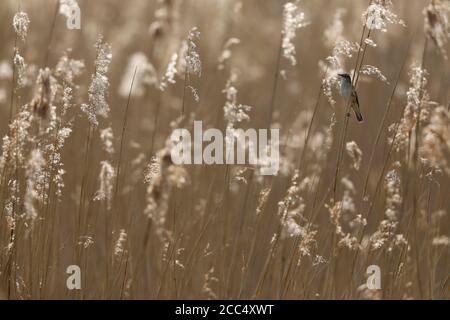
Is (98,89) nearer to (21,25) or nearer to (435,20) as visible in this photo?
(21,25)

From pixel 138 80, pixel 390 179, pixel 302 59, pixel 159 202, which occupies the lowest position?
pixel 159 202

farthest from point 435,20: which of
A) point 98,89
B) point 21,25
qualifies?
point 21,25

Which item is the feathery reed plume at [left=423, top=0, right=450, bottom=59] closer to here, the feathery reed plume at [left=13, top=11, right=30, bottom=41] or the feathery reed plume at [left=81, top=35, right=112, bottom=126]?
the feathery reed plume at [left=81, top=35, right=112, bottom=126]

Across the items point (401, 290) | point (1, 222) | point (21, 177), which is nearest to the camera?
point (1, 222)

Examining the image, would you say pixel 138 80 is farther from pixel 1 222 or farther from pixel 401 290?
pixel 401 290

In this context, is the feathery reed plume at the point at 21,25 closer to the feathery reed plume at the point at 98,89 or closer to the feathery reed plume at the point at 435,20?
the feathery reed plume at the point at 98,89

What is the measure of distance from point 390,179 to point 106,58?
104cm

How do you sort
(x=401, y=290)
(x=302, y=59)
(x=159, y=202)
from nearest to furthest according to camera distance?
(x=159, y=202), (x=401, y=290), (x=302, y=59)

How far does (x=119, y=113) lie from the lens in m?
5.39

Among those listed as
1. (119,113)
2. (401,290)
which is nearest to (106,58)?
(401,290)

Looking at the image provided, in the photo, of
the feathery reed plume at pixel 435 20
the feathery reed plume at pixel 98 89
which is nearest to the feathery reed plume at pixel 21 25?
the feathery reed plume at pixel 98 89

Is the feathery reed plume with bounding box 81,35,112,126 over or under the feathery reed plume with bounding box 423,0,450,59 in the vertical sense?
under

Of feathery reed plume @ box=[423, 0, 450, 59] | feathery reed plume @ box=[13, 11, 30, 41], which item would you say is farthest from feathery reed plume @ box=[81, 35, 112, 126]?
feathery reed plume @ box=[423, 0, 450, 59]
